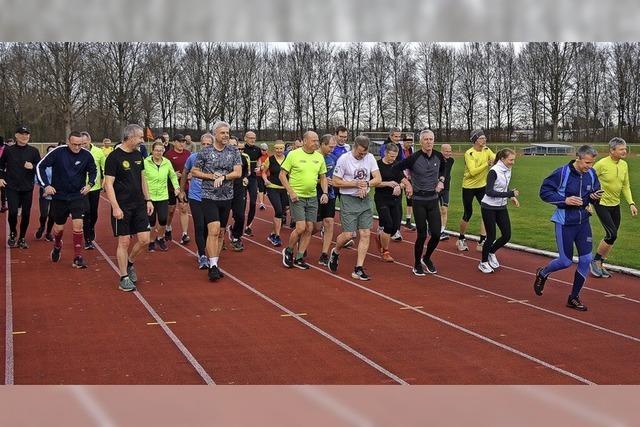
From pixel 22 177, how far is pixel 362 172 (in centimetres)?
612

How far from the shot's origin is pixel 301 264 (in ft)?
33.7

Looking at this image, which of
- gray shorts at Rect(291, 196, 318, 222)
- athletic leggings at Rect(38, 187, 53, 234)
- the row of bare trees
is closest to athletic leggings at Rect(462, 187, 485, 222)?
gray shorts at Rect(291, 196, 318, 222)

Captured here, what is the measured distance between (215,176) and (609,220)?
5.39 meters

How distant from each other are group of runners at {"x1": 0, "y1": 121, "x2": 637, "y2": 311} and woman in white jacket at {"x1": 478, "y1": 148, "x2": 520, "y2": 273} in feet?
0.05

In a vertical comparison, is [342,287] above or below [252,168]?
below

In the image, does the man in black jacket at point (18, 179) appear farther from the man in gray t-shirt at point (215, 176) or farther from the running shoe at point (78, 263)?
the man in gray t-shirt at point (215, 176)

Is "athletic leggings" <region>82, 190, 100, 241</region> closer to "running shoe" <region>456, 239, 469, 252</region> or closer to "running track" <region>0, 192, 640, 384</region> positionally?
"running track" <region>0, 192, 640, 384</region>

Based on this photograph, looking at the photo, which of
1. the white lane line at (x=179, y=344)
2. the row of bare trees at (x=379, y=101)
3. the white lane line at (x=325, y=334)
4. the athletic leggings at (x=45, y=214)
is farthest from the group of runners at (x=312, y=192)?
the row of bare trees at (x=379, y=101)

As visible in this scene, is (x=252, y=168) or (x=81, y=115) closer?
(x=252, y=168)

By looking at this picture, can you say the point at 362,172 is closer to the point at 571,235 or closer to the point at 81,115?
the point at 571,235
